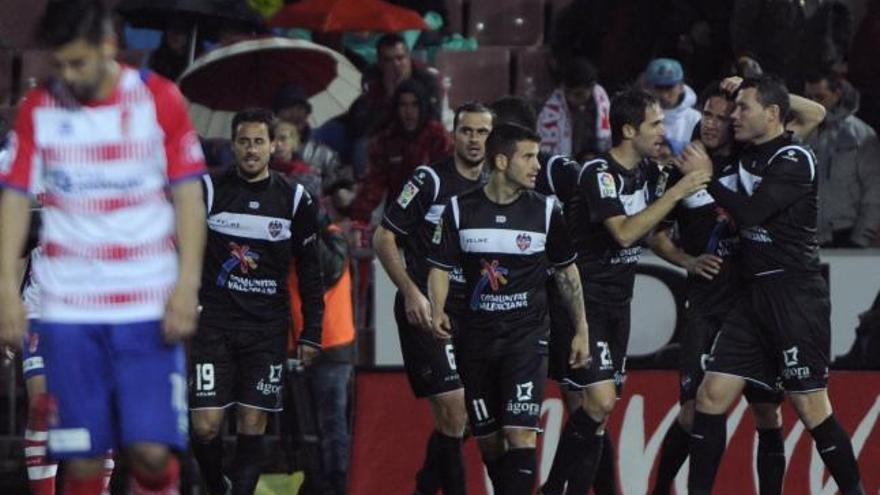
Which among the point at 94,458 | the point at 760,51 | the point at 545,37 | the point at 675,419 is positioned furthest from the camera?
the point at 545,37

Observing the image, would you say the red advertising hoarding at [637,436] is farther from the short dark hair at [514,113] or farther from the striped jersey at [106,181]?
the striped jersey at [106,181]

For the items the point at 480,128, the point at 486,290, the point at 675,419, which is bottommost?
the point at 675,419

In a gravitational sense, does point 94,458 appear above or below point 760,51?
below

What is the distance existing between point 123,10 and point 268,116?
4617 millimetres

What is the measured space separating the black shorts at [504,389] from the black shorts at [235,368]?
1035 millimetres

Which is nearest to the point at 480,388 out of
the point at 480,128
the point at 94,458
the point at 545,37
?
the point at 480,128

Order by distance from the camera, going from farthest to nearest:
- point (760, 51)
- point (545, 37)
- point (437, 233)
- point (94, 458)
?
point (545, 37), point (760, 51), point (437, 233), point (94, 458)

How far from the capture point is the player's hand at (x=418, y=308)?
438 inches

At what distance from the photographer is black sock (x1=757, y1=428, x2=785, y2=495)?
11.6 meters

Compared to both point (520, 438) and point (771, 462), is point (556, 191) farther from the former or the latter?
point (771, 462)

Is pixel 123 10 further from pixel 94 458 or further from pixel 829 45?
pixel 94 458

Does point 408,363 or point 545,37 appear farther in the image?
point 545,37

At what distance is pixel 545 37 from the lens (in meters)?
17.4

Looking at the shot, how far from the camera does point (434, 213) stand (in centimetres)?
1159
